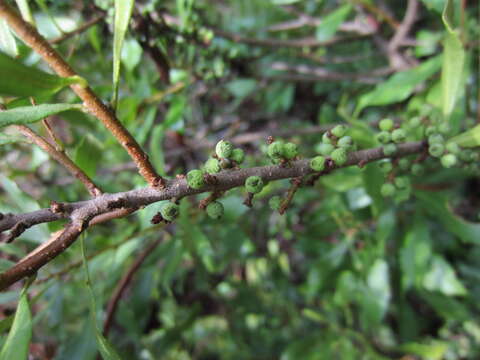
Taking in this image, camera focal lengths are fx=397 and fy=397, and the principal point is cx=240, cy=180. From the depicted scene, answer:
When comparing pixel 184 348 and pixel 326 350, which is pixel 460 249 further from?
pixel 184 348

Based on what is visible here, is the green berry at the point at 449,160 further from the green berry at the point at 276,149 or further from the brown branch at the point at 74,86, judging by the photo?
the brown branch at the point at 74,86

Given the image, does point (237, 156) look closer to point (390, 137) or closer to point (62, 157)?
point (62, 157)

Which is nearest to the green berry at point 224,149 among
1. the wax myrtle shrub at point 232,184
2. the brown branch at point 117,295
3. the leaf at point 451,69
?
the wax myrtle shrub at point 232,184

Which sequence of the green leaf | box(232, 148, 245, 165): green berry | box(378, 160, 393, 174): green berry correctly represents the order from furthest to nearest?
the green leaf < box(378, 160, 393, 174): green berry < box(232, 148, 245, 165): green berry

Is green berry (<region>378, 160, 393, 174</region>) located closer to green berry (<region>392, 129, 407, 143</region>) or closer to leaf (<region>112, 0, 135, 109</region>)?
green berry (<region>392, 129, 407, 143</region>)

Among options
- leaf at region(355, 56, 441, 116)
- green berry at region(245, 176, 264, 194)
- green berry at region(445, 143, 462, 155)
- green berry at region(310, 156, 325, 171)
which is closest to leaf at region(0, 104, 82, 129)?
green berry at region(245, 176, 264, 194)

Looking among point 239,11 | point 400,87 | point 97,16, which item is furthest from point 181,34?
point 239,11
